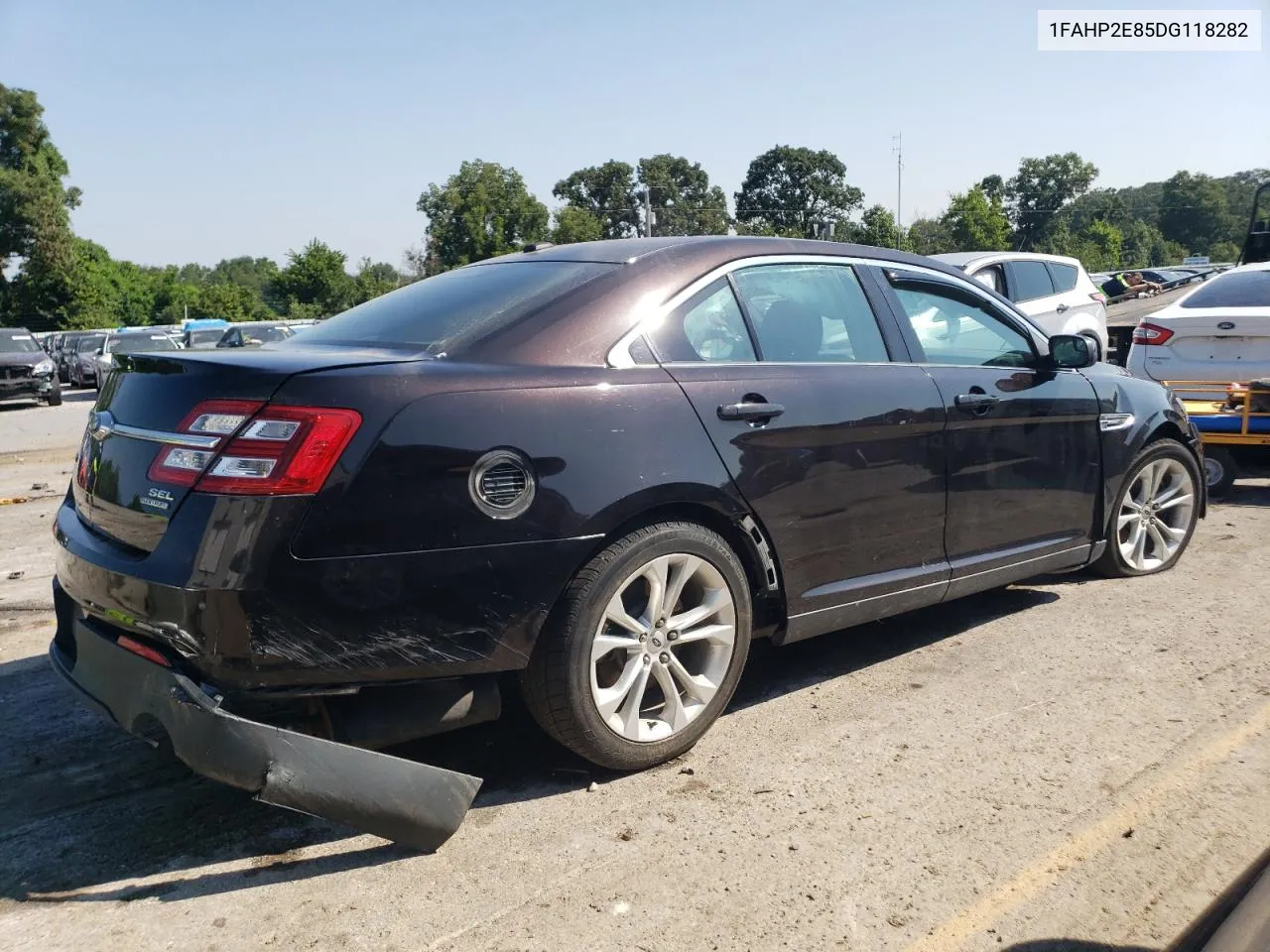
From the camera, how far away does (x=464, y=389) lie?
2.97m

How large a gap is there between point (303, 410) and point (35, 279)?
5912 centimetres

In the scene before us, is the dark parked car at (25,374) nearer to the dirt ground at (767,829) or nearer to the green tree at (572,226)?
the dirt ground at (767,829)

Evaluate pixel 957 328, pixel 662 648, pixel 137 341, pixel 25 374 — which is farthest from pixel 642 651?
pixel 137 341

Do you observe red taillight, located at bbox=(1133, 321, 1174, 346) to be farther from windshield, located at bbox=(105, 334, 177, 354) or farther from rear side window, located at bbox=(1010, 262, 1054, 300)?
windshield, located at bbox=(105, 334, 177, 354)

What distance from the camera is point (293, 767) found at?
267cm

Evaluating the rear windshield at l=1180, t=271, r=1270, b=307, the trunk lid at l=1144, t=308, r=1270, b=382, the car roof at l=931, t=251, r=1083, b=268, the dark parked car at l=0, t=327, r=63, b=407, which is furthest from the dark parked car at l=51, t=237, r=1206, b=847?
the dark parked car at l=0, t=327, r=63, b=407

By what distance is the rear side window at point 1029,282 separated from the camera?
12.0 metres

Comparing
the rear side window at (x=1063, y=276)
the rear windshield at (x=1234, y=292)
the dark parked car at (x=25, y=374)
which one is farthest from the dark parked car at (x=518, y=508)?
the dark parked car at (x=25, y=374)

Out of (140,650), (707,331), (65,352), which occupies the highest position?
(707,331)

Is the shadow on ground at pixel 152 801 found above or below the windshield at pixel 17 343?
below

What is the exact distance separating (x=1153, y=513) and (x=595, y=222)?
53275mm

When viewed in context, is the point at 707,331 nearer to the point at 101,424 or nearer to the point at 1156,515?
the point at 101,424

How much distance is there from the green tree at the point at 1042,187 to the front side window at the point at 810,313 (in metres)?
92.8

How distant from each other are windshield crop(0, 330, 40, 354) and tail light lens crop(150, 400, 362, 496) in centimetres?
2269
